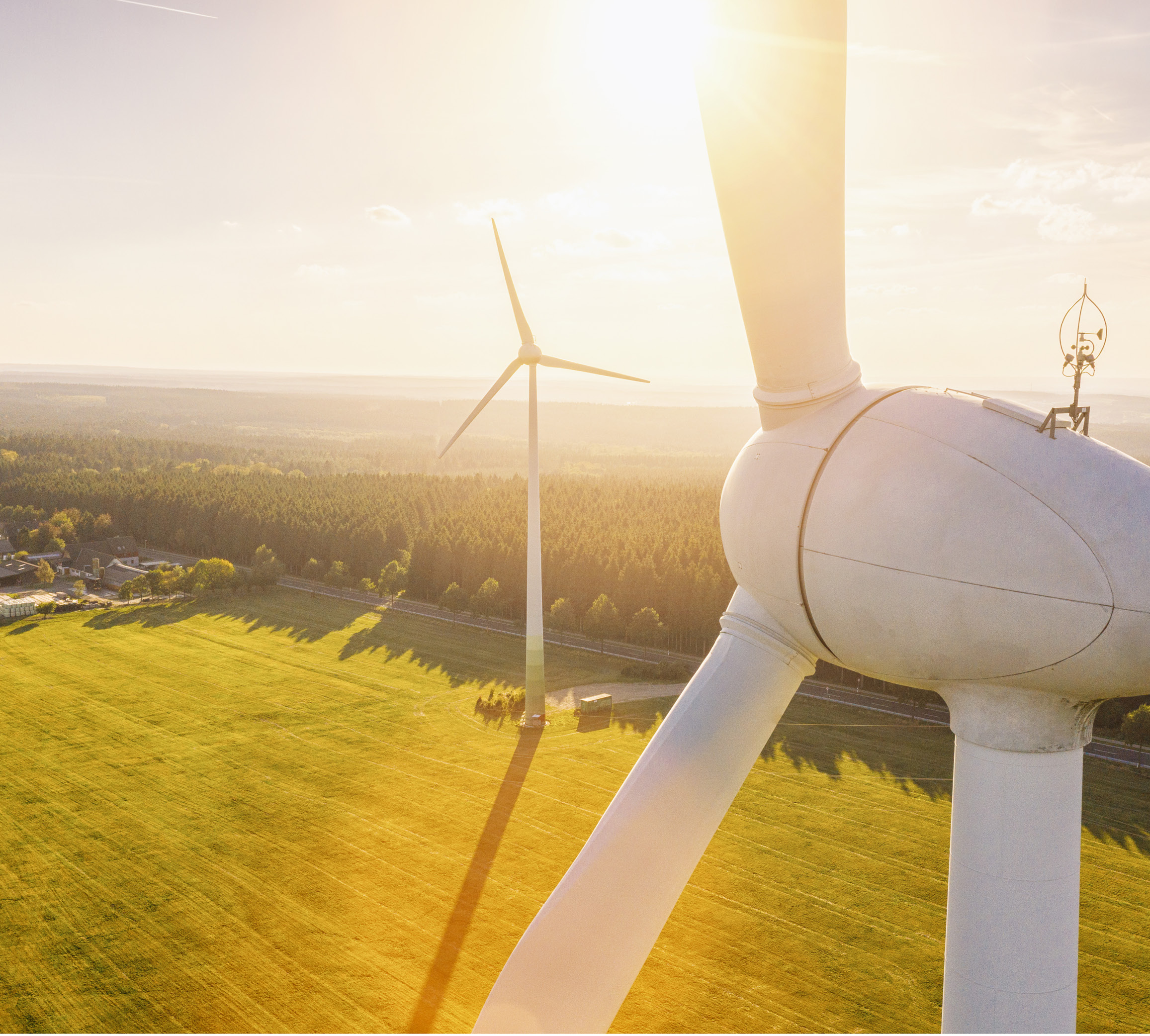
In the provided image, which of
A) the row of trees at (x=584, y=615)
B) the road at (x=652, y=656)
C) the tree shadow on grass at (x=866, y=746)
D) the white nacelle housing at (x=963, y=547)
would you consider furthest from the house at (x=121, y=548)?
the white nacelle housing at (x=963, y=547)

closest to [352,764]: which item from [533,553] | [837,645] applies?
[533,553]

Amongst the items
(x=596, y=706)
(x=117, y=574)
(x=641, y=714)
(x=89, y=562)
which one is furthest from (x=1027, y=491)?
(x=89, y=562)

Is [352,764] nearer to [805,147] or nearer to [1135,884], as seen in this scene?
[1135,884]

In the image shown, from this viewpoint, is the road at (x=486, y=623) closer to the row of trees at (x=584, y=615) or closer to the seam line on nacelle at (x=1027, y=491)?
the row of trees at (x=584, y=615)

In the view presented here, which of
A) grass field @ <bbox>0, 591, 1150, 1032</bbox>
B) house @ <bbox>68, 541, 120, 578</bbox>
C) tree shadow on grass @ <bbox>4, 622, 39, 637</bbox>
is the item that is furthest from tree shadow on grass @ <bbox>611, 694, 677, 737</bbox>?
house @ <bbox>68, 541, 120, 578</bbox>

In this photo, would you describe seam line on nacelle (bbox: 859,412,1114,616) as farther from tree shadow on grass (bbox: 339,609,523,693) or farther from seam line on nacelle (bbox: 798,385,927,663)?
tree shadow on grass (bbox: 339,609,523,693)
